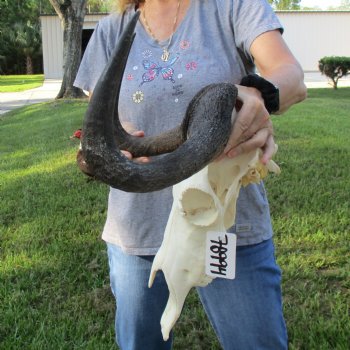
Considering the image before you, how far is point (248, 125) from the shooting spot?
1464 millimetres

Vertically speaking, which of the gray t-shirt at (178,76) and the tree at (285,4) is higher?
the gray t-shirt at (178,76)

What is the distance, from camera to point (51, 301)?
155 inches

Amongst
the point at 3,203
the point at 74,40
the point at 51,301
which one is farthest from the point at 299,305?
the point at 74,40

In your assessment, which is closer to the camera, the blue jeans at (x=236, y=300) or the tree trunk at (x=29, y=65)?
the blue jeans at (x=236, y=300)

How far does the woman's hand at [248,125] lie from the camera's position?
1.44 metres

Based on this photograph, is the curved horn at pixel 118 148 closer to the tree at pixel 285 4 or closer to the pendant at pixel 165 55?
the pendant at pixel 165 55

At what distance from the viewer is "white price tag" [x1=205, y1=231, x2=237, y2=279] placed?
5.63 feet

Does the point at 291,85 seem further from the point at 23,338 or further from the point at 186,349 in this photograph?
the point at 23,338

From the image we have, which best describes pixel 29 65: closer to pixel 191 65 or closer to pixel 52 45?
pixel 52 45

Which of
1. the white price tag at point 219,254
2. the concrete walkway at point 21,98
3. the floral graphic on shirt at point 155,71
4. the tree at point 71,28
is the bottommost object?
the concrete walkway at point 21,98

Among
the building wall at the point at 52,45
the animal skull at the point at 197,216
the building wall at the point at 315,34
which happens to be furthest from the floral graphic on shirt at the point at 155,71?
the building wall at the point at 315,34

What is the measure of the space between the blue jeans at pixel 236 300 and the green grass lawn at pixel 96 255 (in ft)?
4.07

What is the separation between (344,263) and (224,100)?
3.22 m

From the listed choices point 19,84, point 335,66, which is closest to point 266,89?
point 335,66
